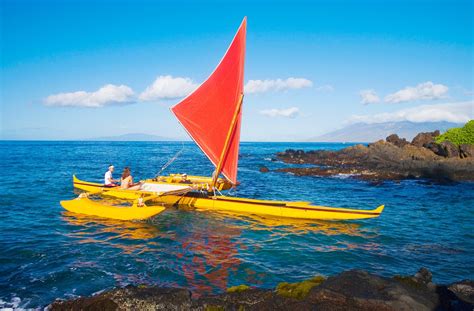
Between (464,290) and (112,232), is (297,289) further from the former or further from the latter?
(112,232)

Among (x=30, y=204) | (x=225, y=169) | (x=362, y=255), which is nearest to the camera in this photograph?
(x=362, y=255)

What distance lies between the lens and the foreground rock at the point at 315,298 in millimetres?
7513

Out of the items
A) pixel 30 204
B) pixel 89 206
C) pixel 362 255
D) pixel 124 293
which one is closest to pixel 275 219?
pixel 362 255

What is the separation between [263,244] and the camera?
1451 centimetres

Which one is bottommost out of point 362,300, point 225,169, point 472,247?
point 472,247

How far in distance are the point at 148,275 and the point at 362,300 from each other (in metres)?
6.82

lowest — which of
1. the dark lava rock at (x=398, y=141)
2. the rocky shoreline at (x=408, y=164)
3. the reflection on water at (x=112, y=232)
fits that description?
the reflection on water at (x=112, y=232)

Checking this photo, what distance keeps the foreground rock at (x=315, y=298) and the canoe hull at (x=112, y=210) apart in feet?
27.4

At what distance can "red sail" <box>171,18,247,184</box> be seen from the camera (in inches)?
772

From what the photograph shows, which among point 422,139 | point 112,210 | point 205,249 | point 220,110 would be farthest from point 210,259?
point 422,139

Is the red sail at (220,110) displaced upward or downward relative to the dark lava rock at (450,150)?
upward

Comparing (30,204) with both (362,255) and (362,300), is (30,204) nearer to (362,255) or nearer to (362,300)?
(362,255)

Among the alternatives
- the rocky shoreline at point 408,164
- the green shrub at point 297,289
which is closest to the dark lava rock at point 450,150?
the rocky shoreline at point 408,164

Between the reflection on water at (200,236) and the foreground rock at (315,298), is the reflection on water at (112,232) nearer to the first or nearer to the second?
the reflection on water at (200,236)
